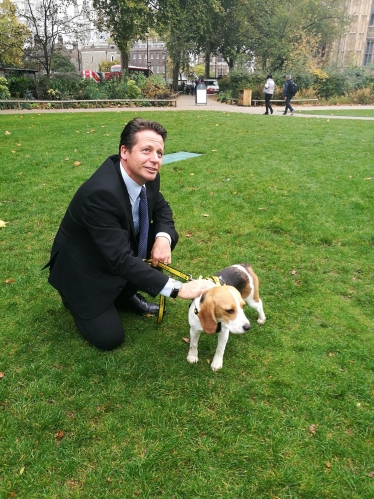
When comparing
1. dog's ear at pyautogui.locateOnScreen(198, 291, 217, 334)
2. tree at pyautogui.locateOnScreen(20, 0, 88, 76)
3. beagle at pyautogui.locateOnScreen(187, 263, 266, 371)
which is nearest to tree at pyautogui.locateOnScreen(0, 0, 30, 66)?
tree at pyautogui.locateOnScreen(20, 0, 88, 76)

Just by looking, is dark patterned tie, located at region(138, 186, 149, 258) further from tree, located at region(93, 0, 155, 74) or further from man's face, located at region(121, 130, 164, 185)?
tree, located at region(93, 0, 155, 74)

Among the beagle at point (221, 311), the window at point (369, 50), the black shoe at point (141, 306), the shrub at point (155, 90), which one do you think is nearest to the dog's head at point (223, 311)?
the beagle at point (221, 311)

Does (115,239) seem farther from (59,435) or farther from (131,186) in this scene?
(59,435)

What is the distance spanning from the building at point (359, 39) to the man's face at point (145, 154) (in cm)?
6597

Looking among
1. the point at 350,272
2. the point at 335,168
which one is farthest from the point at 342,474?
the point at 335,168

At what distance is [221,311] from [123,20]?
1205 inches

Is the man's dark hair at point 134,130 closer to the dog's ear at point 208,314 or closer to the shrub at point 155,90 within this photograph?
the dog's ear at point 208,314

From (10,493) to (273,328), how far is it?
2464 mm

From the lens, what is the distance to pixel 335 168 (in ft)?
27.0

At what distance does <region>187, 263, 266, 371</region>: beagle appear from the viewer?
2623 mm

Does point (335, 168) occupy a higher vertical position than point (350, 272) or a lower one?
higher

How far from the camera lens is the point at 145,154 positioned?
289 centimetres

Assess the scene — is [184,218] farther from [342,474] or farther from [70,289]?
[342,474]

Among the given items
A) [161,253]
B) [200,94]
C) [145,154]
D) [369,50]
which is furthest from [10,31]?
[369,50]
